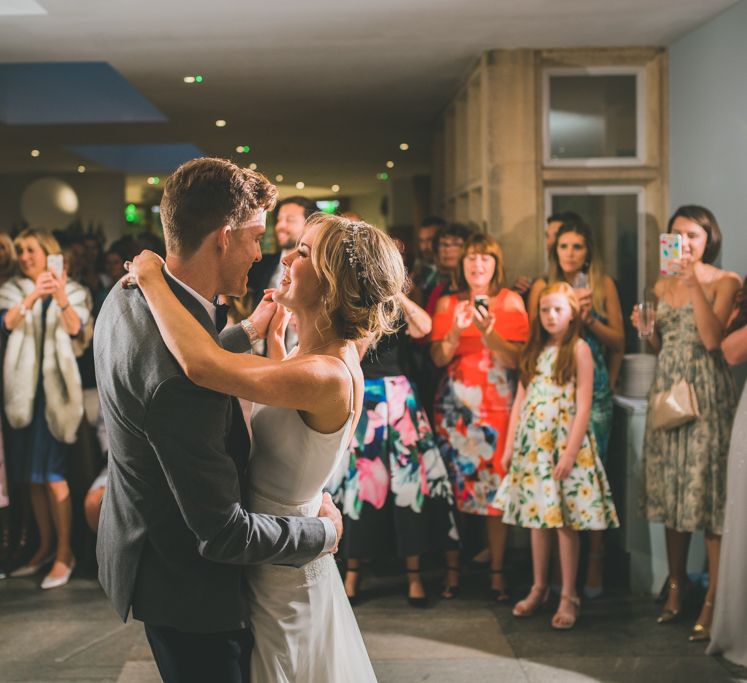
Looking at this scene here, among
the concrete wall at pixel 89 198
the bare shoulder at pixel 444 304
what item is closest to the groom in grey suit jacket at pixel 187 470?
the bare shoulder at pixel 444 304

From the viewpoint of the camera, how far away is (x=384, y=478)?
4.18 metres

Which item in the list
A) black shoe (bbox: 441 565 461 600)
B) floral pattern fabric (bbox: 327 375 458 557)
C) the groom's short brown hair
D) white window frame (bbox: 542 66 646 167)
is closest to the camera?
the groom's short brown hair

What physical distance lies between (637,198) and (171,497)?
4.60 metres

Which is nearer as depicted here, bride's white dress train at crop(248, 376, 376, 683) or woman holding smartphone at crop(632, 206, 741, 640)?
bride's white dress train at crop(248, 376, 376, 683)

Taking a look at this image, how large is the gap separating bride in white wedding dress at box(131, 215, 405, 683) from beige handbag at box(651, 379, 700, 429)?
2.22 m

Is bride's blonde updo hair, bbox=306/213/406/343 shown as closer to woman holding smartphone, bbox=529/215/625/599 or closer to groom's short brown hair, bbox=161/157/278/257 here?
groom's short brown hair, bbox=161/157/278/257

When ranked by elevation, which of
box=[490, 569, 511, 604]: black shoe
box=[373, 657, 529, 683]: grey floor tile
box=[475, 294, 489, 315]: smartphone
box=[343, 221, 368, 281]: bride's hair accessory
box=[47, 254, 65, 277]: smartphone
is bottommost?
box=[373, 657, 529, 683]: grey floor tile

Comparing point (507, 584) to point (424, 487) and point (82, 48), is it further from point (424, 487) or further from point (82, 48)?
point (82, 48)

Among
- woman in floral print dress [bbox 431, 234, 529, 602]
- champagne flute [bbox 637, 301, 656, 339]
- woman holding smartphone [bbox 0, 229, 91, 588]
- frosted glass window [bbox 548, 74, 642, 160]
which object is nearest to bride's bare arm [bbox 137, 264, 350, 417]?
champagne flute [bbox 637, 301, 656, 339]

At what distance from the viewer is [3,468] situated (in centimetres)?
451

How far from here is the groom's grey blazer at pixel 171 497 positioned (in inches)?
59.8

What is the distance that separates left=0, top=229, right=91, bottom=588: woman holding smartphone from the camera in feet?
14.8

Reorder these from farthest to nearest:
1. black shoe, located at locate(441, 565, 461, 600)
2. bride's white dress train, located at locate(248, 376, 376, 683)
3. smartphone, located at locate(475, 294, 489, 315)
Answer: black shoe, located at locate(441, 565, 461, 600) < smartphone, located at locate(475, 294, 489, 315) < bride's white dress train, located at locate(248, 376, 376, 683)

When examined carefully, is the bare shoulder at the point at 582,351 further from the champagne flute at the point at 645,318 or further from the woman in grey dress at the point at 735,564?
the woman in grey dress at the point at 735,564
